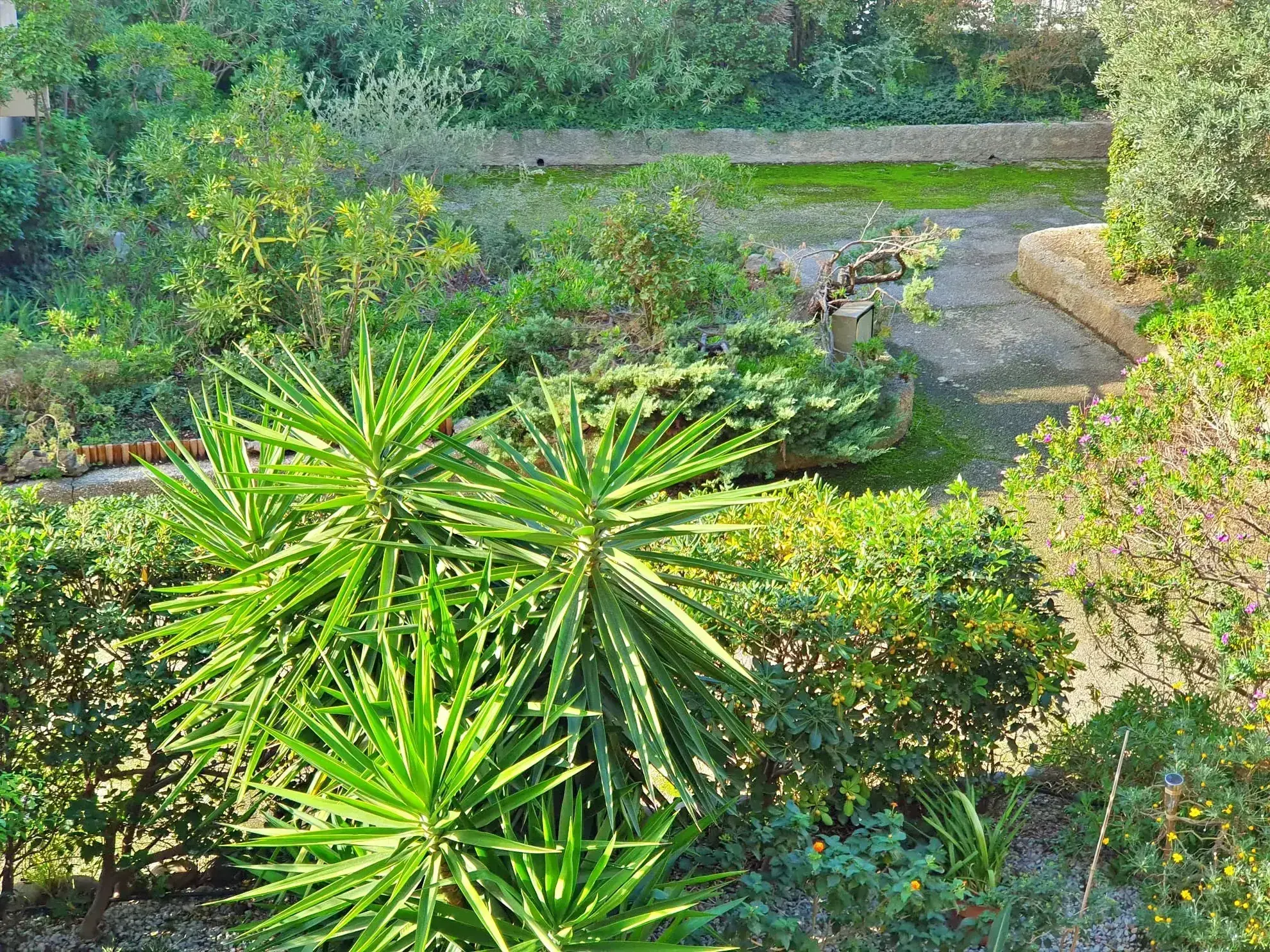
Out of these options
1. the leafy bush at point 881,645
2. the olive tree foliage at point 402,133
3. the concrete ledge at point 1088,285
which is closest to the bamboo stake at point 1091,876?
the leafy bush at point 881,645

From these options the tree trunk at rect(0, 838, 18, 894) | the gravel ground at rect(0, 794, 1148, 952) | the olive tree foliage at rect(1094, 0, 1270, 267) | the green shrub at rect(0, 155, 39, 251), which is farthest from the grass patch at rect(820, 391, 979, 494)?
the green shrub at rect(0, 155, 39, 251)

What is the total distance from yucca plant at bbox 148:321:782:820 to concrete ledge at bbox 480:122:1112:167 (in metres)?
11.5

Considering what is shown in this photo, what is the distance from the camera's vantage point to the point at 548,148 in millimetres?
14570

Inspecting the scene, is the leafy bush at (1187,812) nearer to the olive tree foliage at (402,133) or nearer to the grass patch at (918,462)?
the grass patch at (918,462)

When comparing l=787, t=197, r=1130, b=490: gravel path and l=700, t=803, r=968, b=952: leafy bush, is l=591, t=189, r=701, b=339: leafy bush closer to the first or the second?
l=787, t=197, r=1130, b=490: gravel path

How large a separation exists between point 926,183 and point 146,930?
12.2 meters

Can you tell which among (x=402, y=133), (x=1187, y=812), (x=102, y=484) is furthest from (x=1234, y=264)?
(x=102, y=484)

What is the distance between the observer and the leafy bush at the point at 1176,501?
14.6 feet

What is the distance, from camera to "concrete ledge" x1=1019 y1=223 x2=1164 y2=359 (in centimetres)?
900

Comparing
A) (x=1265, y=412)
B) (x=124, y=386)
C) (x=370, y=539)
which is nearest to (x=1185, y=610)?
(x=1265, y=412)

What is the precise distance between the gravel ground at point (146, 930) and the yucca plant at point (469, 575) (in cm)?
68

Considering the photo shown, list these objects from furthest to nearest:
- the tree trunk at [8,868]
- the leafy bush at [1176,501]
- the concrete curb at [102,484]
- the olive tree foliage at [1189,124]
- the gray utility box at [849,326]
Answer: the olive tree foliage at [1189,124] < the gray utility box at [849,326] < the concrete curb at [102,484] < the leafy bush at [1176,501] < the tree trunk at [8,868]

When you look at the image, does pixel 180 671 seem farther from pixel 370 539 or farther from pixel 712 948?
pixel 712 948

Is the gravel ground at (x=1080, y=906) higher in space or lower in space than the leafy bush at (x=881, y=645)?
lower
